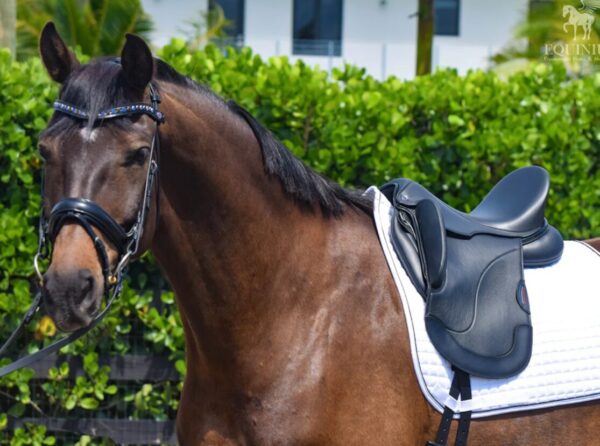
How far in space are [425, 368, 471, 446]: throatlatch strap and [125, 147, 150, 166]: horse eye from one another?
3.76ft

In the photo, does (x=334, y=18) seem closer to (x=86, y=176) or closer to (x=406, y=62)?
(x=406, y=62)

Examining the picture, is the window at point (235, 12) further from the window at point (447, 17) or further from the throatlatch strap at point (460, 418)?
the throatlatch strap at point (460, 418)

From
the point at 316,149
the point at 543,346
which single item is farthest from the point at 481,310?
the point at 316,149

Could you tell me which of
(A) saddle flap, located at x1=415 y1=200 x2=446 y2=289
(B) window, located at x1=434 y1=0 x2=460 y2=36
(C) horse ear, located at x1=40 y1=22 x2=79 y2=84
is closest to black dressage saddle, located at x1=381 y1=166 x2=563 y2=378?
(A) saddle flap, located at x1=415 y1=200 x2=446 y2=289

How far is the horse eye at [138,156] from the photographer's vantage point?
228 centimetres

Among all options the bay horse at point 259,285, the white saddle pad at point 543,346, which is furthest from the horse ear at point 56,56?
the white saddle pad at point 543,346

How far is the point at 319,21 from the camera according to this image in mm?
21281

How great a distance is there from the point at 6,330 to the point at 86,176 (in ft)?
9.25

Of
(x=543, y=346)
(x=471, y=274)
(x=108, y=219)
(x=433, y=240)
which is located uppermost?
(x=108, y=219)

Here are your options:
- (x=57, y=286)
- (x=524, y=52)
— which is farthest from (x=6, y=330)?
(x=524, y=52)

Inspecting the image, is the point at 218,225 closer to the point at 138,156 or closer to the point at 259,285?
the point at 259,285

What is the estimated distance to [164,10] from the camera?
20.7 m

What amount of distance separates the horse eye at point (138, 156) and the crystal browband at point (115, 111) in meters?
0.10

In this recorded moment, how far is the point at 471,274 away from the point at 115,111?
121 centimetres
